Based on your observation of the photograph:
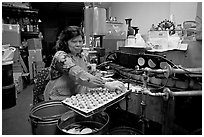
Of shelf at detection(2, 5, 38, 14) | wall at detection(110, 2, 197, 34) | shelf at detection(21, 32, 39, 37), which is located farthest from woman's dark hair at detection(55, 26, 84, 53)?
shelf at detection(21, 32, 39, 37)

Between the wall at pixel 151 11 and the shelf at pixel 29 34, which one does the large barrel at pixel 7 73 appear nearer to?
the shelf at pixel 29 34

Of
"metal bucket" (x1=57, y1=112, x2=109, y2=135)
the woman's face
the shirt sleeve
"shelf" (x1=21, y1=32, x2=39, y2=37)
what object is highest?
"shelf" (x1=21, y1=32, x2=39, y2=37)

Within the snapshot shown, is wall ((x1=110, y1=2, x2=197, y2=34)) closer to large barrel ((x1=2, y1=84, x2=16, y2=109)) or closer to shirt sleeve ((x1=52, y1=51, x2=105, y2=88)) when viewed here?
shirt sleeve ((x1=52, y1=51, x2=105, y2=88))

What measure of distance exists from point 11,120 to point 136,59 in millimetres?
2264

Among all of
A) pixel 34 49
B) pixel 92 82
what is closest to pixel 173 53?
pixel 92 82

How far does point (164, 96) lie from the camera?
94 centimetres

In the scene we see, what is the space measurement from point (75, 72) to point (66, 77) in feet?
0.87

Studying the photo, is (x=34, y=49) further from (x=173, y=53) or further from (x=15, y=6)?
(x=173, y=53)

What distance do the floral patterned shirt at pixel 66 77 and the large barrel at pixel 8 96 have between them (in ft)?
6.74

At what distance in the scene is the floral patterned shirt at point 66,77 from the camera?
1.27 metres

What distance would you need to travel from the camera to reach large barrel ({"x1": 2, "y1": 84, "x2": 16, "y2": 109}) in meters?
3.10

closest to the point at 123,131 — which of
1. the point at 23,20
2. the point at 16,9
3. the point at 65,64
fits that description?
the point at 65,64

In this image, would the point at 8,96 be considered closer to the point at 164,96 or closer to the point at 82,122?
the point at 82,122

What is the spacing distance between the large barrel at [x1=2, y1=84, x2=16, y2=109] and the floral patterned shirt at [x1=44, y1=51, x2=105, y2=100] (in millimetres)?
2055
